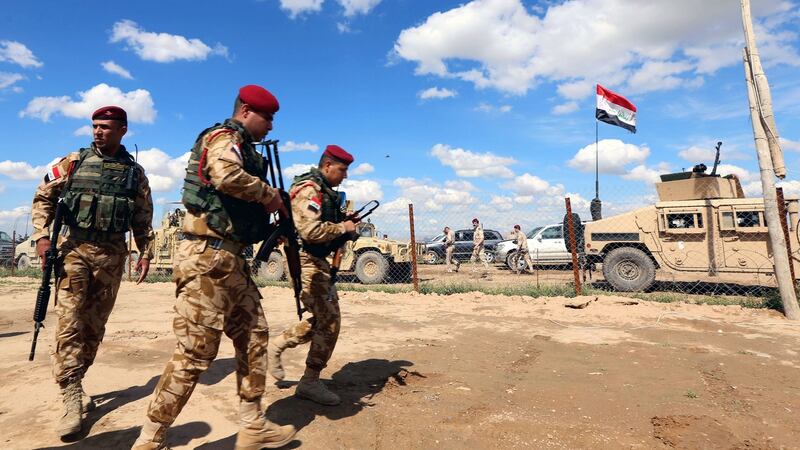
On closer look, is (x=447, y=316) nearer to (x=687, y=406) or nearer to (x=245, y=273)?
(x=687, y=406)

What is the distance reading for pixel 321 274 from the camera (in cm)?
297

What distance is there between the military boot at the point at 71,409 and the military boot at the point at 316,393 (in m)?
1.20

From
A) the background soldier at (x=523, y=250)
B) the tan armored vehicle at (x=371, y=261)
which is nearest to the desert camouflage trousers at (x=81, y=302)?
the tan armored vehicle at (x=371, y=261)

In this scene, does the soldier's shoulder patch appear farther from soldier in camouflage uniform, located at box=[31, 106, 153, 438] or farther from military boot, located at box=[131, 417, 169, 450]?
military boot, located at box=[131, 417, 169, 450]

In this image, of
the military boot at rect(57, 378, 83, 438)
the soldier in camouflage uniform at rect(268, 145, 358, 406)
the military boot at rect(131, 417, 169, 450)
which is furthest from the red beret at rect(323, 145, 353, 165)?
the military boot at rect(57, 378, 83, 438)

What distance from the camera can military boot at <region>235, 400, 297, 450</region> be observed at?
221 centimetres

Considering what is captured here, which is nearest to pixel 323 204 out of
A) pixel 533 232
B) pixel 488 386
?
pixel 488 386

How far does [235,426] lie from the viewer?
8.32ft

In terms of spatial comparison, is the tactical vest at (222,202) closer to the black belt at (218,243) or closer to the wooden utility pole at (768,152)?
the black belt at (218,243)

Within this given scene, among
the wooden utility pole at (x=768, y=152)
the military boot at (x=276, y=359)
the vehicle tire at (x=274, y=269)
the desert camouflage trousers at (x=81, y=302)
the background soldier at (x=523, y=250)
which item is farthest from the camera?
the background soldier at (x=523, y=250)

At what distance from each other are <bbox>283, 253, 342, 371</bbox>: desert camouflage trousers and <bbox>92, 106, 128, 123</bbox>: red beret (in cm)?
148

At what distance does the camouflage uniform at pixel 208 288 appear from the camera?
205 centimetres

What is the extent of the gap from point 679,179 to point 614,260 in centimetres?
214

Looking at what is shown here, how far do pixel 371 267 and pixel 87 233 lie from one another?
342 inches
